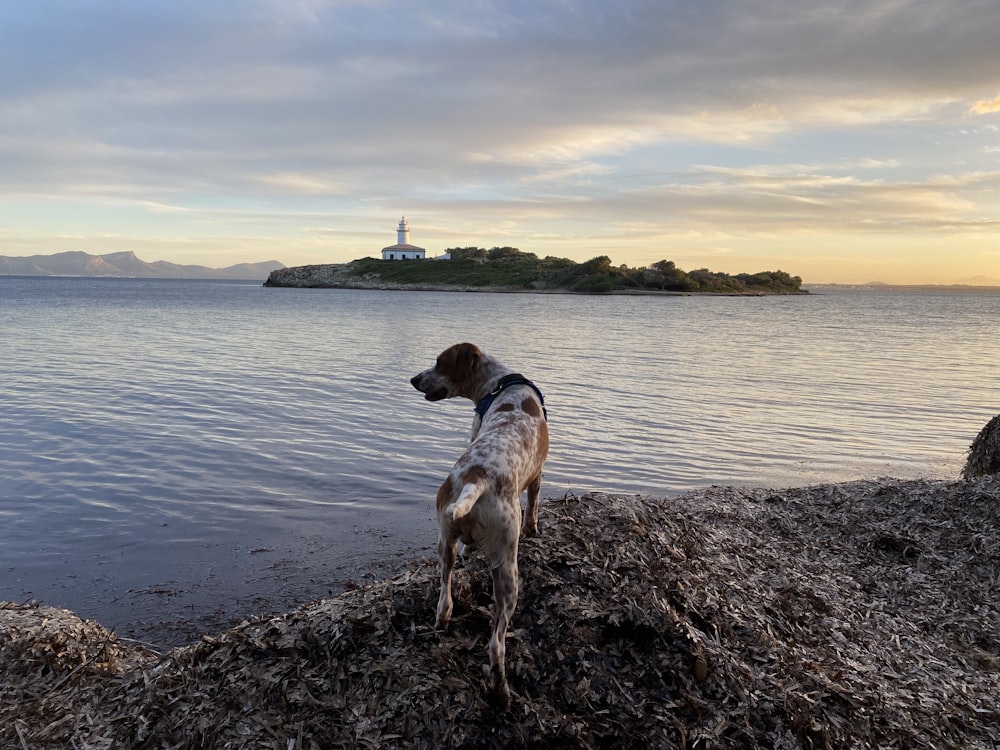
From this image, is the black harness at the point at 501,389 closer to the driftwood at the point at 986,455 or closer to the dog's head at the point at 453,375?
the dog's head at the point at 453,375

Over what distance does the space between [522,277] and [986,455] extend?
11314 cm

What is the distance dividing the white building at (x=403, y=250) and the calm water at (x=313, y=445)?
119 meters

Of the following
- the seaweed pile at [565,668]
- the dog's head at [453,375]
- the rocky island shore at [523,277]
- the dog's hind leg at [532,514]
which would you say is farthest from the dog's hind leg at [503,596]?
the rocky island shore at [523,277]

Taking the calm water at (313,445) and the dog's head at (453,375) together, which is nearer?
the dog's head at (453,375)

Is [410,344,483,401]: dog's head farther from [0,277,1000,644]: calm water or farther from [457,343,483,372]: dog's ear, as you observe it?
[0,277,1000,644]: calm water

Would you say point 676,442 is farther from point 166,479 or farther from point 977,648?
point 166,479

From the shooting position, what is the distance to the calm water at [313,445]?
7.42 meters

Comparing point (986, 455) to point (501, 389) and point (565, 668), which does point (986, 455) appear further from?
point (565, 668)

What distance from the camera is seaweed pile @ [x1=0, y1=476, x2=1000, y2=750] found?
3.71 metres

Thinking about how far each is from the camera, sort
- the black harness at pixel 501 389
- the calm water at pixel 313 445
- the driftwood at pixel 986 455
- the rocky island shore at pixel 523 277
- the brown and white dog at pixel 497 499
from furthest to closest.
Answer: the rocky island shore at pixel 523 277 → the driftwood at pixel 986 455 → the calm water at pixel 313 445 → the black harness at pixel 501 389 → the brown and white dog at pixel 497 499

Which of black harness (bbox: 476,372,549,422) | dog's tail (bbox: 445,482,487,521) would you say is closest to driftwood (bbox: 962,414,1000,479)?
black harness (bbox: 476,372,549,422)

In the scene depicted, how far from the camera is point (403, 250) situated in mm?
148375

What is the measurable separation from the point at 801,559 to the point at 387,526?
15.6ft

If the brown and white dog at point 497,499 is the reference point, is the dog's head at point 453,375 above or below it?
above
